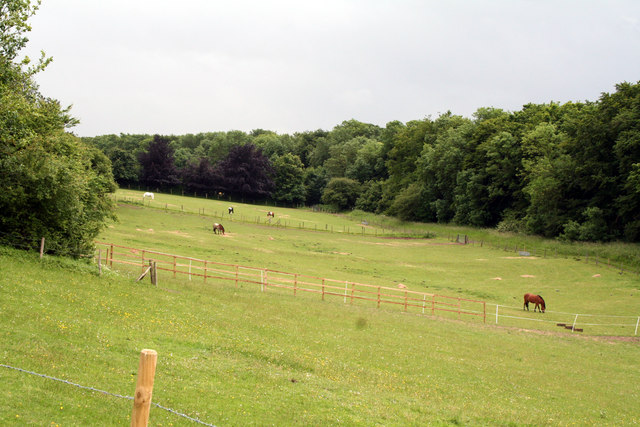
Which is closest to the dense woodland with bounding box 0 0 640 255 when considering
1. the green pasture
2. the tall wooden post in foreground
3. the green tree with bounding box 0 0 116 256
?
the green tree with bounding box 0 0 116 256

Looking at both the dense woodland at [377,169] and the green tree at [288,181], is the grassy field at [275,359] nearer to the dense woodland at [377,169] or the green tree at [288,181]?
the dense woodland at [377,169]

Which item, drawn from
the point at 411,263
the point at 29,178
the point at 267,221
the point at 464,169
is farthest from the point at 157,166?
the point at 29,178

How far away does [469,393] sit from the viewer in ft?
48.3

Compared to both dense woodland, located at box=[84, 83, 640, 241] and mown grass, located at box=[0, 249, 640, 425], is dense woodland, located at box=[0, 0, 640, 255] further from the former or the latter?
mown grass, located at box=[0, 249, 640, 425]

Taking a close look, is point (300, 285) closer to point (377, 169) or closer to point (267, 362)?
point (267, 362)

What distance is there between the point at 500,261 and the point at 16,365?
50.3 meters

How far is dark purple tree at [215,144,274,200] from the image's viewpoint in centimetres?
11838

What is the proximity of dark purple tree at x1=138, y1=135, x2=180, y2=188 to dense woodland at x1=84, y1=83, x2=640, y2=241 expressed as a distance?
0.25m

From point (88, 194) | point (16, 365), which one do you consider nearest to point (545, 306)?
point (88, 194)

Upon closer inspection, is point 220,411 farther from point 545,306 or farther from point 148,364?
point 545,306

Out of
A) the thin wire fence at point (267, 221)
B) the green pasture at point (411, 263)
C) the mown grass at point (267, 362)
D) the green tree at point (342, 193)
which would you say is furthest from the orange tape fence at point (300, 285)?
the green tree at point (342, 193)

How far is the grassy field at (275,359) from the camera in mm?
9742

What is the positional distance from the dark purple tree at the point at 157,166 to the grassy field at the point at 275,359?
91.6 meters

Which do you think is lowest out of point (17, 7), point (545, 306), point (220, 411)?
point (545, 306)
